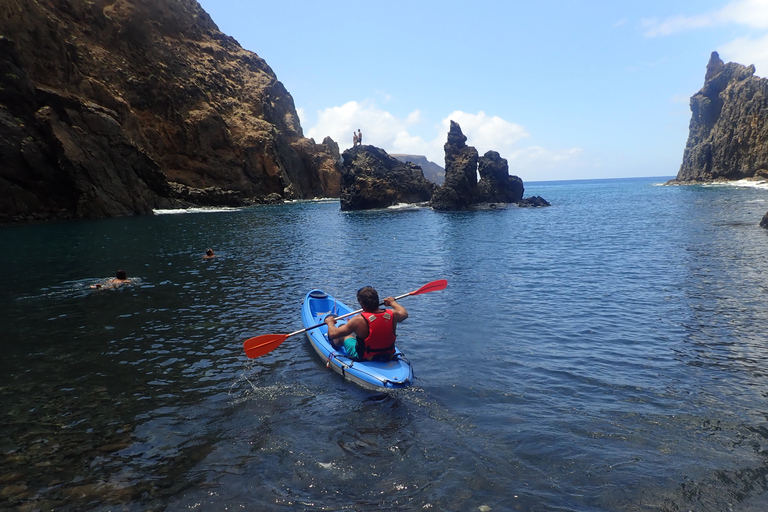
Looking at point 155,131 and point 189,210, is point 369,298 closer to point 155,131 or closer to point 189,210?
point 189,210

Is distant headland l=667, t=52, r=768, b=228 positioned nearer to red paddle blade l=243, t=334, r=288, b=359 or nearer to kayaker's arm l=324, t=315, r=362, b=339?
kayaker's arm l=324, t=315, r=362, b=339

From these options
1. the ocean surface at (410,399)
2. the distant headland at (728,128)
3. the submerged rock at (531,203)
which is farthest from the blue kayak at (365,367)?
the distant headland at (728,128)

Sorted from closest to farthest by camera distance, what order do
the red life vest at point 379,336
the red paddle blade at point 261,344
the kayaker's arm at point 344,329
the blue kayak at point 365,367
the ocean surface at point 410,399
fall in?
the ocean surface at point 410,399
the blue kayak at point 365,367
the red life vest at point 379,336
the kayaker's arm at point 344,329
the red paddle blade at point 261,344

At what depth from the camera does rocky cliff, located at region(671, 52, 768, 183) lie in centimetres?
9062

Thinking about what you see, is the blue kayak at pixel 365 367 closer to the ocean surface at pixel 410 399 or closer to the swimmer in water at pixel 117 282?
the ocean surface at pixel 410 399

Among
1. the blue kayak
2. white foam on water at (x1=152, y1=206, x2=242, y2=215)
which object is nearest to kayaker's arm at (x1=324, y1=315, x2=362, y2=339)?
the blue kayak

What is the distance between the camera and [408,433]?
25.5 feet

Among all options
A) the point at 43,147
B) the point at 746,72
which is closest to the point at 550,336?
the point at 43,147

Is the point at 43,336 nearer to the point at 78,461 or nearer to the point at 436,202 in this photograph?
the point at 78,461

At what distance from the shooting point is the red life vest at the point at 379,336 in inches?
383

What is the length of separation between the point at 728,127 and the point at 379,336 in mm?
119414

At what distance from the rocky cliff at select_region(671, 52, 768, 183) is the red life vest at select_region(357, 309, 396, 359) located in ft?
353

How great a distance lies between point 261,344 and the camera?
1043 centimetres

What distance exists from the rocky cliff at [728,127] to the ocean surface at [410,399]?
94.3m
